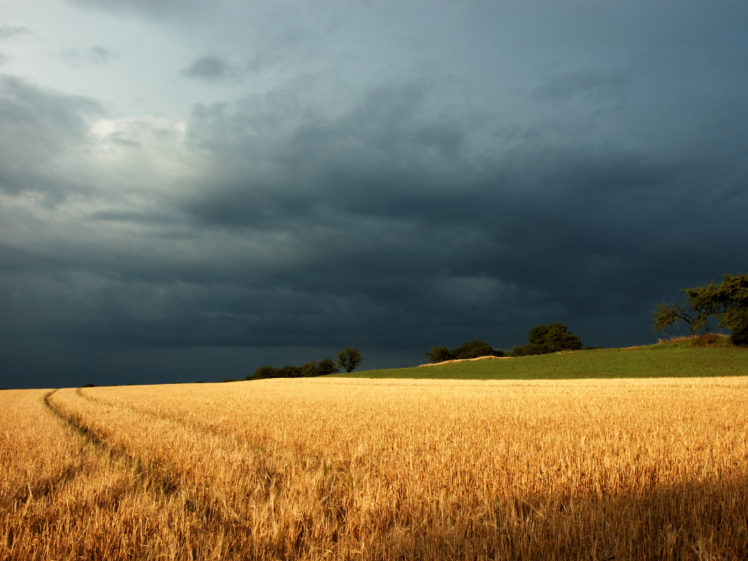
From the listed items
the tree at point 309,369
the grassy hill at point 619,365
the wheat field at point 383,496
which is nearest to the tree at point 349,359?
the tree at point 309,369

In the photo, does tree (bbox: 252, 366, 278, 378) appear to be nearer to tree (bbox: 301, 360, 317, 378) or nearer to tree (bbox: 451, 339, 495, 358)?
tree (bbox: 301, 360, 317, 378)

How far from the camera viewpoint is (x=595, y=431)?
28.6 ft

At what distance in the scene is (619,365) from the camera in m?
47.0

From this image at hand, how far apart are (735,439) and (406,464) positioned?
6540mm

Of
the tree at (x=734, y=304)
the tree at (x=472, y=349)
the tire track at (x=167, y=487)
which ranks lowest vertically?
the tree at (x=472, y=349)

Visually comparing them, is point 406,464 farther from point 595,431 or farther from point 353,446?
point 595,431

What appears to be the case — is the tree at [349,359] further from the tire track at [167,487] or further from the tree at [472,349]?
the tire track at [167,487]

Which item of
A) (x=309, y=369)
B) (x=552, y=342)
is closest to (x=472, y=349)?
(x=552, y=342)

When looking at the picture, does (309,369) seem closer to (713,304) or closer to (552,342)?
(552,342)

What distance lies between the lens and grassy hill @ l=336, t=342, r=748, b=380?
134ft

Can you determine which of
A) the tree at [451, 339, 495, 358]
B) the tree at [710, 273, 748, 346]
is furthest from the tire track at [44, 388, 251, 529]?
the tree at [451, 339, 495, 358]

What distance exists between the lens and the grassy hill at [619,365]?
40781mm

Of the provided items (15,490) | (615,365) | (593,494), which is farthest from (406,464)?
(615,365)

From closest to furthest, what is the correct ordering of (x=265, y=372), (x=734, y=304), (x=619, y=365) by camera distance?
(x=619, y=365)
(x=734, y=304)
(x=265, y=372)
